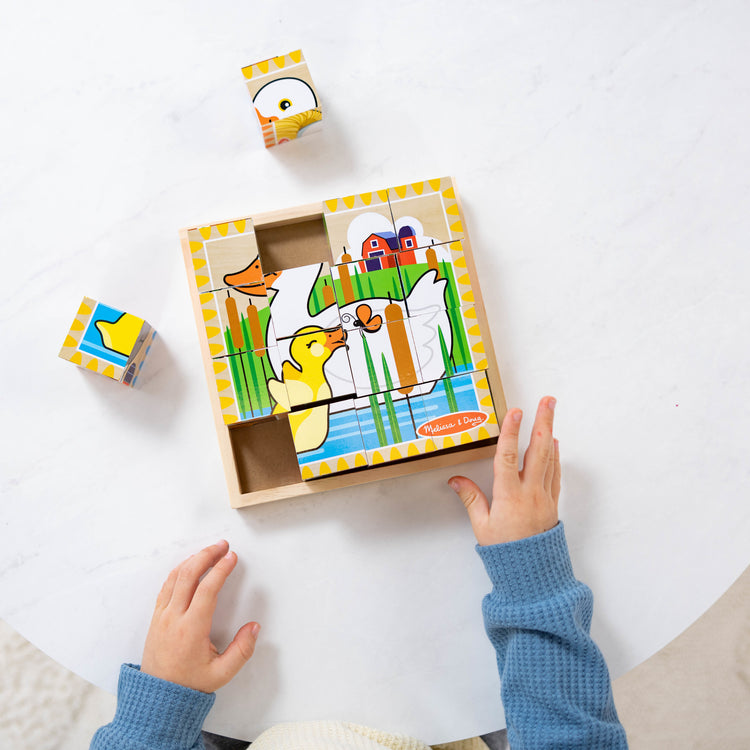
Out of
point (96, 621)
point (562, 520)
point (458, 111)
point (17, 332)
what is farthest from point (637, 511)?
point (17, 332)

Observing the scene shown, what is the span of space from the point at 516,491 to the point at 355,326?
0.29 metres

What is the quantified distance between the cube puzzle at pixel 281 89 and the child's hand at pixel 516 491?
469 mm

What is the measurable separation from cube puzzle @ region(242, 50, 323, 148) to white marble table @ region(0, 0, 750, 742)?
0.06 meters

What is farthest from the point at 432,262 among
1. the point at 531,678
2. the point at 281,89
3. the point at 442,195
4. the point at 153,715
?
the point at 153,715

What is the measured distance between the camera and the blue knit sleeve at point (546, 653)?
705mm

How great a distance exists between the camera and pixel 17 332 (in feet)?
2.62

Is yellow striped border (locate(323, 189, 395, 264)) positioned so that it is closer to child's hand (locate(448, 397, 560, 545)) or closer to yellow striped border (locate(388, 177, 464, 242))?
yellow striped border (locate(388, 177, 464, 242))

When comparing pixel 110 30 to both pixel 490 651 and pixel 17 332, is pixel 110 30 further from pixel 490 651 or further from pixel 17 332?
pixel 490 651

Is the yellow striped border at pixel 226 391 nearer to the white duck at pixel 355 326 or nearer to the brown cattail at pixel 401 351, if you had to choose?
the white duck at pixel 355 326

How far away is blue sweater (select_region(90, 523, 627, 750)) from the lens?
707 millimetres

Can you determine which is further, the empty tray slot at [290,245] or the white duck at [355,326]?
the empty tray slot at [290,245]

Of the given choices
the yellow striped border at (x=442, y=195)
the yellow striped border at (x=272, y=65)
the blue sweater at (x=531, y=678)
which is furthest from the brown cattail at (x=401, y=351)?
the yellow striped border at (x=272, y=65)

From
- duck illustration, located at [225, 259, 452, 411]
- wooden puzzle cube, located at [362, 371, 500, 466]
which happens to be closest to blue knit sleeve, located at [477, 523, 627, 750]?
wooden puzzle cube, located at [362, 371, 500, 466]

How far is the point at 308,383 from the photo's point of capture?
71 cm
